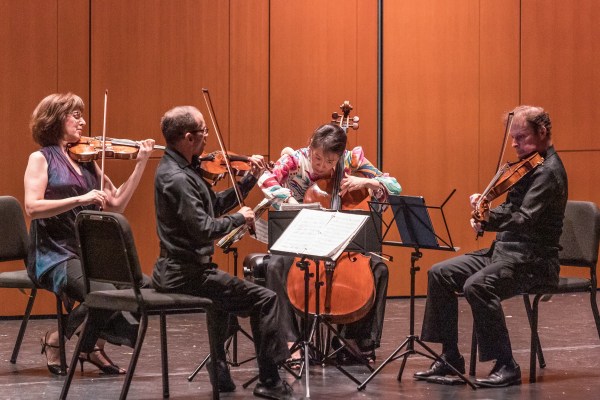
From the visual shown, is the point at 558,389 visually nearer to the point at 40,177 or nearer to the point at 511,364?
the point at 511,364

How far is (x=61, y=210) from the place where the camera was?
477cm

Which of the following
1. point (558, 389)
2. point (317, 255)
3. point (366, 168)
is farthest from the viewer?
point (366, 168)

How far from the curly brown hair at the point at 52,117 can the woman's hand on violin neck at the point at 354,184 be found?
130cm

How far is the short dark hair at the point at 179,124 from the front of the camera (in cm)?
428

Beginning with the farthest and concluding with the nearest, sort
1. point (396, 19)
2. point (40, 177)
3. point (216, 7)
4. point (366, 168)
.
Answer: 1. point (396, 19)
2. point (216, 7)
3. point (366, 168)
4. point (40, 177)

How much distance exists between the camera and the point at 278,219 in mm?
4668

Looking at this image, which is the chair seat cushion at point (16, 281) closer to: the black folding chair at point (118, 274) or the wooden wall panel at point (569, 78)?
the black folding chair at point (118, 274)

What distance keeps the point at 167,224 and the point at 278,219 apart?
63 centimetres

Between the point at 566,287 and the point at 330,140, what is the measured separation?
4.30ft

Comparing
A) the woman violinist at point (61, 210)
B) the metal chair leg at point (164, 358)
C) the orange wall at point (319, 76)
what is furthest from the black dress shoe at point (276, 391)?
the orange wall at point (319, 76)

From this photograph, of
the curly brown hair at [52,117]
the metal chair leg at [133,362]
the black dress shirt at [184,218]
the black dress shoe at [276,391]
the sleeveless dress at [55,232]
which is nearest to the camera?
the metal chair leg at [133,362]

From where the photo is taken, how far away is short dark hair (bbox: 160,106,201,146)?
4281mm

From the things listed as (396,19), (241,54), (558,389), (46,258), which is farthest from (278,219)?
(396,19)

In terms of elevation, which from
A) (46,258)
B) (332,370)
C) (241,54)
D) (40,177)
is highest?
(241,54)
